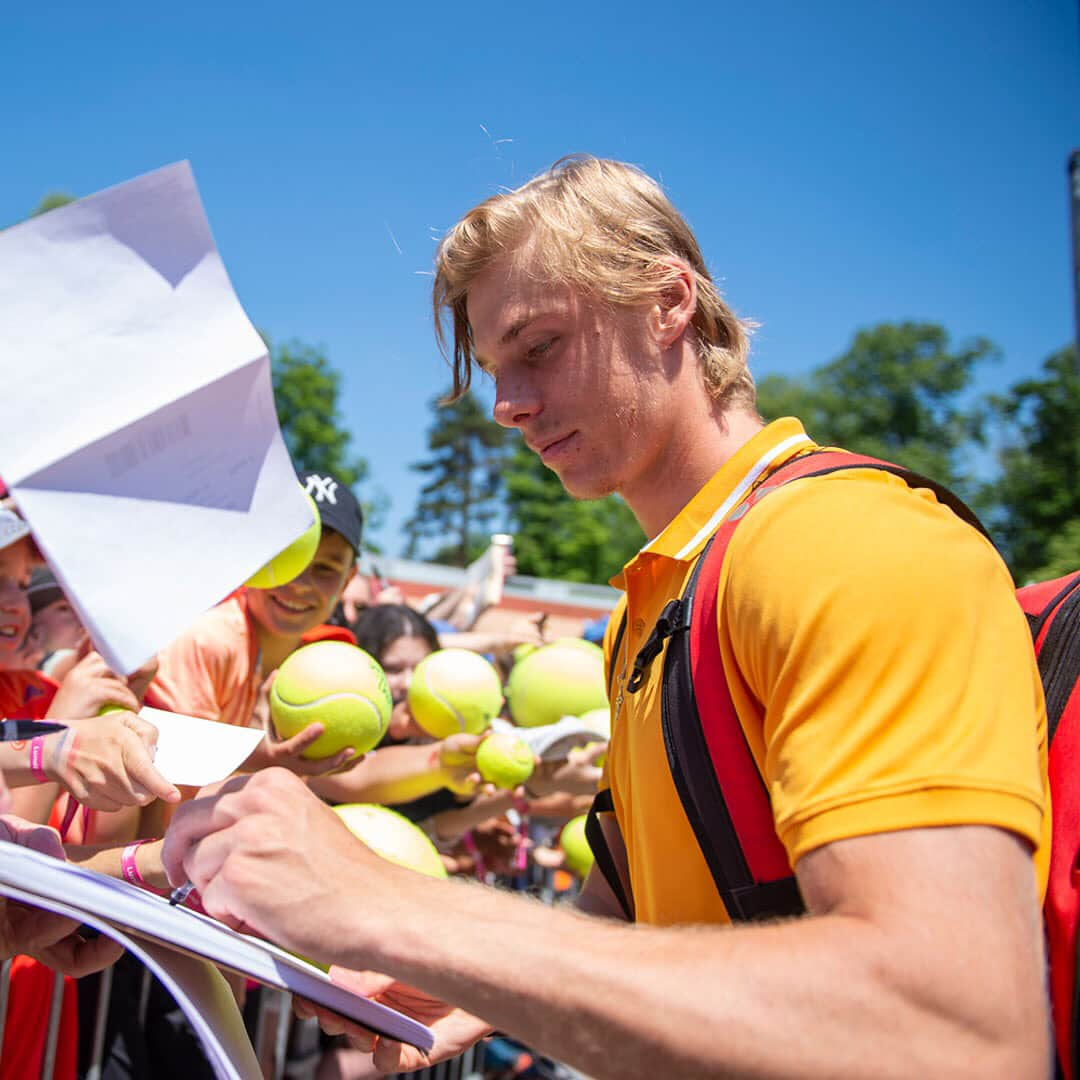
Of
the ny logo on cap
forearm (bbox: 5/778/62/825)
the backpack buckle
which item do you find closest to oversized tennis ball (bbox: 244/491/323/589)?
the ny logo on cap

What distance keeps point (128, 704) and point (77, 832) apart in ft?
1.88

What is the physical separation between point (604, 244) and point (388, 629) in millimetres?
3281

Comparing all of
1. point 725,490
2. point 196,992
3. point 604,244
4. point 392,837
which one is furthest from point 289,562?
point 196,992

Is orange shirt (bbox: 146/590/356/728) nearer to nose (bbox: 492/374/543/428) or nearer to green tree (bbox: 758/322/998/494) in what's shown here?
nose (bbox: 492/374/543/428)

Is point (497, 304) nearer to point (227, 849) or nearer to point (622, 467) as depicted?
point (622, 467)

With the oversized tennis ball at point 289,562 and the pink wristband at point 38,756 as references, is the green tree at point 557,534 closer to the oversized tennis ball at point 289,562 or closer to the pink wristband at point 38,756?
the oversized tennis ball at point 289,562

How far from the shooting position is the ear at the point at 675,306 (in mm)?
1898

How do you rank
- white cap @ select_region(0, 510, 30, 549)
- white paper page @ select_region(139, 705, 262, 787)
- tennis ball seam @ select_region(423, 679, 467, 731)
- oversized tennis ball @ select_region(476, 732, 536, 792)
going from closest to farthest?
white paper page @ select_region(139, 705, 262, 787) < white cap @ select_region(0, 510, 30, 549) < oversized tennis ball @ select_region(476, 732, 536, 792) < tennis ball seam @ select_region(423, 679, 467, 731)

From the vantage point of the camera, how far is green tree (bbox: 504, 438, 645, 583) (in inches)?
1886

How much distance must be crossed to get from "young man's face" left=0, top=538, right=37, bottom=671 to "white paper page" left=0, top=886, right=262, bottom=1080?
198 centimetres

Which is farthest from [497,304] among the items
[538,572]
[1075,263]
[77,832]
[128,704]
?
[538,572]

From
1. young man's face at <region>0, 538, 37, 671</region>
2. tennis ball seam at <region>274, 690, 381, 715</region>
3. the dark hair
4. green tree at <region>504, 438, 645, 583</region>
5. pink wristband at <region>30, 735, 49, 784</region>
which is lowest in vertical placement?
pink wristband at <region>30, 735, 49, 784</region>

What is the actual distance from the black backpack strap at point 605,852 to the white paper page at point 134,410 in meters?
0.97

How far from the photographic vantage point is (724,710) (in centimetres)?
131
